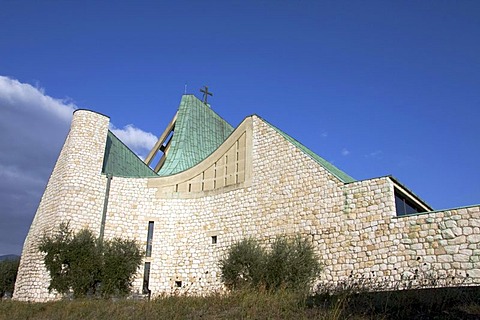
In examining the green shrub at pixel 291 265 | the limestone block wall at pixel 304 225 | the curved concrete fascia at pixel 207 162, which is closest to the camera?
the limestone block wall at pixel 304 225

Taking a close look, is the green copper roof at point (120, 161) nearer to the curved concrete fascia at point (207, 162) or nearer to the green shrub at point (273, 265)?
the curved concrete fascia at point (207, 162)

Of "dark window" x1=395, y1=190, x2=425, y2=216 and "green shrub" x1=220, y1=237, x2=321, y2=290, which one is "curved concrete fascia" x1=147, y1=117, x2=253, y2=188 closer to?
"green shrub" x1=220, y1=237, x2=321, y2=290

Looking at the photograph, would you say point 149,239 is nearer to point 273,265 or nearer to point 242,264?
point 242,264

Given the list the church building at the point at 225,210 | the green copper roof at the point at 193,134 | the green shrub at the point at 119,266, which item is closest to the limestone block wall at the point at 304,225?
the church building at the point at 225,210

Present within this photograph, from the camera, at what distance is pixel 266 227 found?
59.7 feet

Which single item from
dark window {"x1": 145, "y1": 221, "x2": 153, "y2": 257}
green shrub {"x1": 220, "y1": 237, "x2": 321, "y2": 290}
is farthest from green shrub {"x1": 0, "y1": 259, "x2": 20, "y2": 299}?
green shrub {"x1": 220, "y1": 237, "x2": 321, "y2": 290}

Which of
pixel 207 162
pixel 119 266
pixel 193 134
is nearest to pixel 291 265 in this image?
pixel 119 266

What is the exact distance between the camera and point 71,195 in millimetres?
19906

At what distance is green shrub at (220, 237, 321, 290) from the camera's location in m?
15.0

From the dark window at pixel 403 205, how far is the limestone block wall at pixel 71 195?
1358 centimetres

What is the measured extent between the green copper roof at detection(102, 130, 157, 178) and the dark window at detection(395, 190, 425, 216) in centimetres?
1386

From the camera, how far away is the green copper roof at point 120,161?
22.6 meters

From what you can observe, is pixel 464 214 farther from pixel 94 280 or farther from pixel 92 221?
pixel 92 221

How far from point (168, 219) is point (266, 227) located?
5683 mm
